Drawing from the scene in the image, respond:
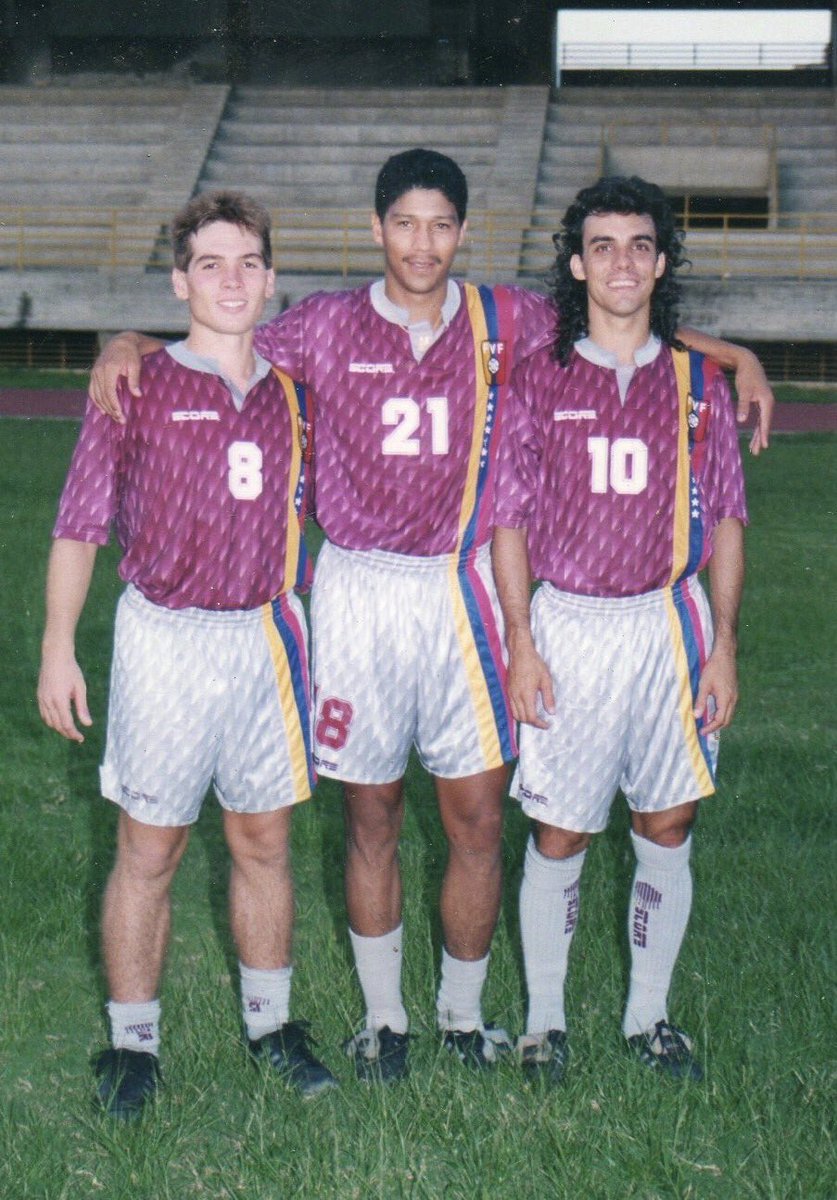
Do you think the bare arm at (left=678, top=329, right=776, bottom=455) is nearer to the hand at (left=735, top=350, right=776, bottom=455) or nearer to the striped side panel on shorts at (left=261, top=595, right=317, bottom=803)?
the hand at (left=735, top=350, right=776, bottom=455)

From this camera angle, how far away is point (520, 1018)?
154 inches

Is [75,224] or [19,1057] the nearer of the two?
[19,1057]

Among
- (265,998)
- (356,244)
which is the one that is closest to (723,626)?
(265,998)

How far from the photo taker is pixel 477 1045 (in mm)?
3684

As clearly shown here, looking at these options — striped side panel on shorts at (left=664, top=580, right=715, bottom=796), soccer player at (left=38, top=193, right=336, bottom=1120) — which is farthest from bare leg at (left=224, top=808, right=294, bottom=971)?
striped side panel on shorts at (left=664, top=580, right=715, bottom=796)

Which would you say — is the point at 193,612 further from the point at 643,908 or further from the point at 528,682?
the point at 643,908

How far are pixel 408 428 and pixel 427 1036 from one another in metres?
1.46

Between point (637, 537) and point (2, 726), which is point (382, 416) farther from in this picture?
point (2, 726)

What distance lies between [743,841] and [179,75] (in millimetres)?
31631

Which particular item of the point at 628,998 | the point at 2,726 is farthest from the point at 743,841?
the point at 2,726

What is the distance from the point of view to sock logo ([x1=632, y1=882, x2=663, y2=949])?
3.74 metres

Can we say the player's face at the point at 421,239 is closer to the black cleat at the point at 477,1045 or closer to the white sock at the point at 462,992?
the white sock at the point at 462,992

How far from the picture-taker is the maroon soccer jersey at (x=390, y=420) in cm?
362

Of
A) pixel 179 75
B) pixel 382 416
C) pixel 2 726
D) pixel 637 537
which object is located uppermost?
pixel 179 75
